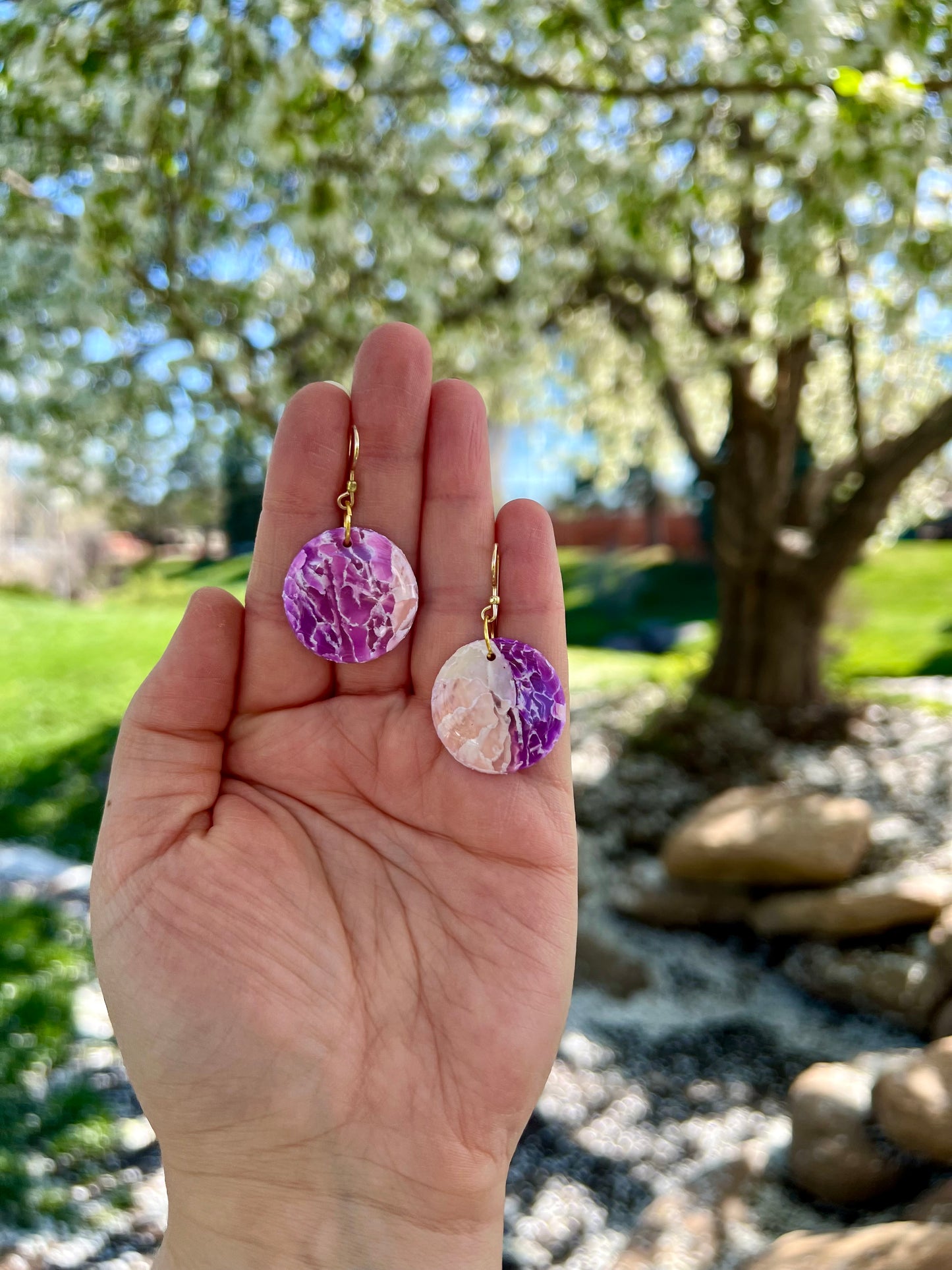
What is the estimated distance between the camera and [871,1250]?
7.64 ft

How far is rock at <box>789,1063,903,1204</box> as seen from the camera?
116 inches

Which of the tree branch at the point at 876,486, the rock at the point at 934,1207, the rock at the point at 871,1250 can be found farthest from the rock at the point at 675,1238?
the tree branch at the point at 876,486

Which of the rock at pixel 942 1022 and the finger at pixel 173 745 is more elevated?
the finger at pixel 173 745

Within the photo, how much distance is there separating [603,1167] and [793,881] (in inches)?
79.6

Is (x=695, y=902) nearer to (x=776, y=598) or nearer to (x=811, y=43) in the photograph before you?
(x=776, y=598)

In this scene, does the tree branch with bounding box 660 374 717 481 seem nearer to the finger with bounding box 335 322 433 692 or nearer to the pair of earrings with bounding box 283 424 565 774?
the finger with bounding box 335 322 433 692

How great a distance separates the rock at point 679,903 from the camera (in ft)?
16.8

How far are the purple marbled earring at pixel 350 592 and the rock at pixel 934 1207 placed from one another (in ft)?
7.30

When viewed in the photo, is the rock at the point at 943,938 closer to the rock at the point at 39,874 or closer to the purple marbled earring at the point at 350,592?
the purple marbled earring at the point at 350,592

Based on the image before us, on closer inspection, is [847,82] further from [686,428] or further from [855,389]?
[686,428]

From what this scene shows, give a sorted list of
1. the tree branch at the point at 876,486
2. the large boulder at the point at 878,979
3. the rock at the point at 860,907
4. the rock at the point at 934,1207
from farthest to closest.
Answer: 1. the tree branch at the point at 876,486
2. the rock at the point at 860,907
3. the large boulder at the point at 878,979
4. the rock at the point at 934,1207

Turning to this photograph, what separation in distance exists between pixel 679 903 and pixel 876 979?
113 cm

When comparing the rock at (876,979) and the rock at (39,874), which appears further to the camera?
the rock at (39,874)

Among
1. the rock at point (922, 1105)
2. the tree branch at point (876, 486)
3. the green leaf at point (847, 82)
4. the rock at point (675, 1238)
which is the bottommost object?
the rock at point (675, 1238)
